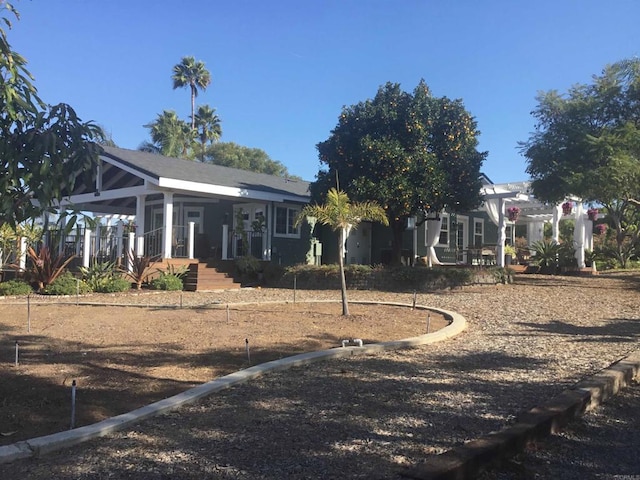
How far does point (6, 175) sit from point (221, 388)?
9.12 feet

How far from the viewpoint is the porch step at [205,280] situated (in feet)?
54.1

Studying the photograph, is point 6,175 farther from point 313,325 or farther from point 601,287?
point 601,287

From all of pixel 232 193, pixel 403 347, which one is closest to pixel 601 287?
pixel 403 347

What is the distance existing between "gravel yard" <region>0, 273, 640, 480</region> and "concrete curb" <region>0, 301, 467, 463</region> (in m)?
0.09

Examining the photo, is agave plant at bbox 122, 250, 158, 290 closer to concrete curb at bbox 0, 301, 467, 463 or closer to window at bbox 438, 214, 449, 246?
concrete curb at bbox 0, 301, 467, 463

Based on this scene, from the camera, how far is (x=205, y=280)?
16719 mm

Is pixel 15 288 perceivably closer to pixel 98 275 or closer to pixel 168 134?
pixel 98 275

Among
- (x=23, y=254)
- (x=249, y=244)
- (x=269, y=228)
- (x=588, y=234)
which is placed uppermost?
(x=588, y=234)

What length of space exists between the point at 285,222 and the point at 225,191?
331cm

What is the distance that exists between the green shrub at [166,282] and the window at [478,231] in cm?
1519

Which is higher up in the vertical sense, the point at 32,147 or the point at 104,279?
the point at 32,147

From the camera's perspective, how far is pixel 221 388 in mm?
5301

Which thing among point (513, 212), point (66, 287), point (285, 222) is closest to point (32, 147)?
point (66, 287)

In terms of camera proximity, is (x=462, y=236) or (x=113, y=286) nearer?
(x=113, y=286)
